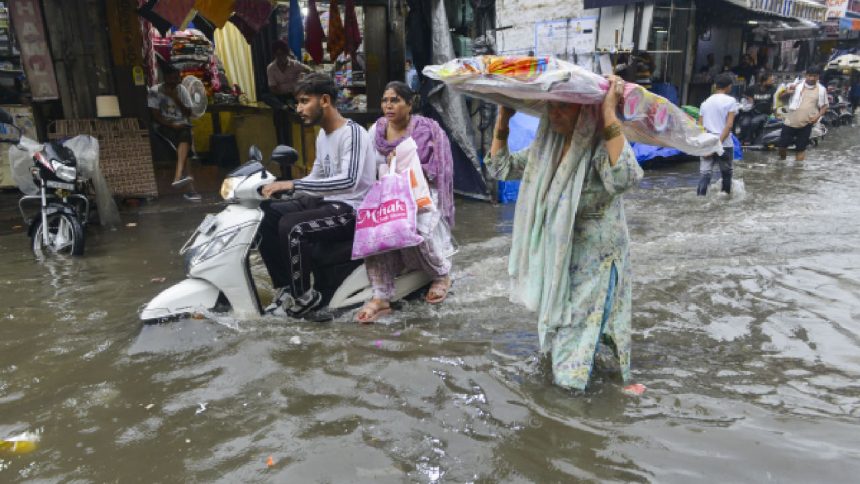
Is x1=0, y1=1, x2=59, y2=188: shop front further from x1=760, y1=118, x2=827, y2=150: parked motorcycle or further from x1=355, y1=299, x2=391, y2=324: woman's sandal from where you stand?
x1=760, y1=118, x2=827, y2=150: parked motorcycle

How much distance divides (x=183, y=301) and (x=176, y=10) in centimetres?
469

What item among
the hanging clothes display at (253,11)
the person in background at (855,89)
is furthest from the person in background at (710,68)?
the hanging clothes display at (253,11)


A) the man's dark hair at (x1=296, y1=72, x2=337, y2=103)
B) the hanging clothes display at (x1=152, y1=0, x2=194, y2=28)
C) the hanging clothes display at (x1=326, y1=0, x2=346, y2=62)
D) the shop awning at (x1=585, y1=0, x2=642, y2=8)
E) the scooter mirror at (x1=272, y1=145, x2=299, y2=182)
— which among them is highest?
the shop awning at (x1=585, y1=0, x2=642, y2=8)

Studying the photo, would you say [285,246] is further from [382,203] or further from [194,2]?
[194,2]

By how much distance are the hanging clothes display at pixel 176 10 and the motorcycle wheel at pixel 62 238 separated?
2661 mm

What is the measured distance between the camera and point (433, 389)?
294cm

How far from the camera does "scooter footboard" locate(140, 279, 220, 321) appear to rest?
11.1ft

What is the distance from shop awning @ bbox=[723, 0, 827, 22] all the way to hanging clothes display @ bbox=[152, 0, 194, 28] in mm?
10769

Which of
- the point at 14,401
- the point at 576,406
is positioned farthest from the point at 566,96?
the point at 14,401

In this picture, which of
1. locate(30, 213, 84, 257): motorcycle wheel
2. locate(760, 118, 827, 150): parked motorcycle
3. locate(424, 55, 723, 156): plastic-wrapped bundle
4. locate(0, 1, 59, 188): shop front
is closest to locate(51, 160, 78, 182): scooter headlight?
locate(30, 213, 84, 257): motorcycle wheel

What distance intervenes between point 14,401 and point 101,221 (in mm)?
4197

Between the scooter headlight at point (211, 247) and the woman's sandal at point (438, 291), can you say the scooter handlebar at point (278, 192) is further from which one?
the woman's sandal at point (438, 291)

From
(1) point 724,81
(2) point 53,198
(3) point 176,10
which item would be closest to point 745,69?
(1) point 724,81

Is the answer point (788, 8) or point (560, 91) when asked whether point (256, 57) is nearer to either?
point (560, 91)
